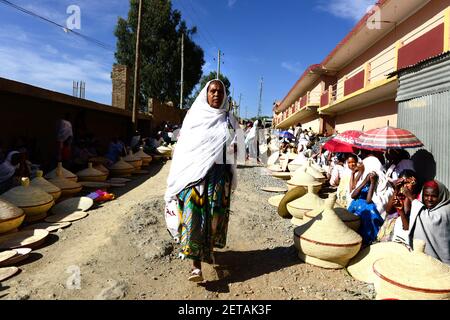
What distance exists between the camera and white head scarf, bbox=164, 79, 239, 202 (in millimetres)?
2836

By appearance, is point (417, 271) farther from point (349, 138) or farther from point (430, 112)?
point (349, 138)

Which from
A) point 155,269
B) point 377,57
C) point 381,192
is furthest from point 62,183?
point 377,57

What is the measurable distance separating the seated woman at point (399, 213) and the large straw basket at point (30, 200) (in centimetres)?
426

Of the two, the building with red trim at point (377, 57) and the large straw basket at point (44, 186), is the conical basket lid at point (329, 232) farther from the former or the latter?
the building with red trim at point (377, 57)

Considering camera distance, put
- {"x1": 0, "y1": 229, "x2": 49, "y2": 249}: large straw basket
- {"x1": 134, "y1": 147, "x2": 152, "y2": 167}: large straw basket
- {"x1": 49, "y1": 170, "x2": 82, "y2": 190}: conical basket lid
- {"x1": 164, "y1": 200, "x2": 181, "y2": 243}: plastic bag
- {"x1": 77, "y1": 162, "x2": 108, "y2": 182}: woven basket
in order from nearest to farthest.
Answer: {"x1": 164, "y1": 200, "x2": 181, "y2": 243}: plastic bag, {"x1": 0, "y1": 229, "x2": 49, "y2": 249}: large straw basket, {"x1": 49, "y1": 170, "x2": 82, "y2": 190}: conical basket lid, {"x1": 77, "y1": 162, "x2": 108, "y2": 182}: woven basket, {"x1": 134, "y1": 147, "x2": 152, "y2": 167}: large straw basket

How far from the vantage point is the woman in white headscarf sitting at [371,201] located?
388 centimetres

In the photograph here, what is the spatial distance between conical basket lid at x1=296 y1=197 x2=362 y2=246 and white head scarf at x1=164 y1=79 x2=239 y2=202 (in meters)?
0.95

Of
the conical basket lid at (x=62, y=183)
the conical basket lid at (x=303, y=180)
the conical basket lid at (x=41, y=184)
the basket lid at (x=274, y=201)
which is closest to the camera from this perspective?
the conical basket lid at (x=41, y=184)

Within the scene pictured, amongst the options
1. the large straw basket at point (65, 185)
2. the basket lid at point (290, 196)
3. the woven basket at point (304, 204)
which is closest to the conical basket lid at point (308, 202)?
the woven basket at point (304, 204)

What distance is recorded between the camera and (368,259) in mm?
3227

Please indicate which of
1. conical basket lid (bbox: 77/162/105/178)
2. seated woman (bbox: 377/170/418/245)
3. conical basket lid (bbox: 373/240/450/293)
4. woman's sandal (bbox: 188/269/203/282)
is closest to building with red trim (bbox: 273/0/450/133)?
seated woman (bbox: 377/170/418/245)

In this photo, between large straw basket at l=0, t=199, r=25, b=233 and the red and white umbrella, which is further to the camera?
the red and white umbrella

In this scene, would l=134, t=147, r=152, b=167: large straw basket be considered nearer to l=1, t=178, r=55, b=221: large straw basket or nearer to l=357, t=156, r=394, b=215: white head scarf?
l=1, t=178, r=55, b=221: large straw basket
